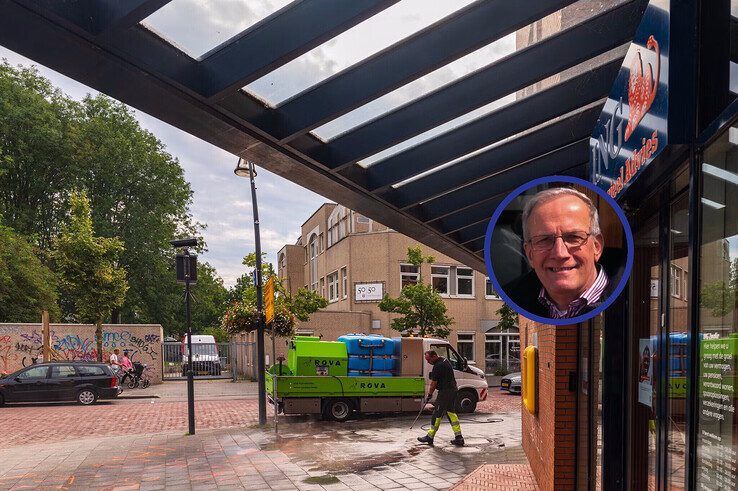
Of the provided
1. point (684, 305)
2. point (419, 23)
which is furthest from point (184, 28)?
point (684, 305)

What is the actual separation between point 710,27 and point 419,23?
1.67 m

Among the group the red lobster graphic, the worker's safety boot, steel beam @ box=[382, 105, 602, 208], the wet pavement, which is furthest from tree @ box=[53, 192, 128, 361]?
the red lobster graphic

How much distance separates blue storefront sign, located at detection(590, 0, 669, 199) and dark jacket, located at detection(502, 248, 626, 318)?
516 millimetres

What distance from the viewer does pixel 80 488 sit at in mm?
7742

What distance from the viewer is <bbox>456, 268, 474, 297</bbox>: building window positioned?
1287 inches

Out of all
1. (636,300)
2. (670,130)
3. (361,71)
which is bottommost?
(636,300)

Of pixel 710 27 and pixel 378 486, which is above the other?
pixel 710 27

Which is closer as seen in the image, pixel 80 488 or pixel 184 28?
pixel 184 28

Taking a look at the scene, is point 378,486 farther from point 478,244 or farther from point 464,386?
point 464,386

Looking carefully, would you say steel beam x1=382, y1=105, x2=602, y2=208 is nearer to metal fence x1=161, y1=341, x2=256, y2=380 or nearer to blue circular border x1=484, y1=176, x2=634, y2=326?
blue circular border x1=484, y1=176, x2=634, y2=326

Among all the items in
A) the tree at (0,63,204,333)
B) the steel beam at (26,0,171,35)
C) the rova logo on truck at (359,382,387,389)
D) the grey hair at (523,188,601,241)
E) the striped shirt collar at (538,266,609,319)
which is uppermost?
the tree at (0,63,204,333)

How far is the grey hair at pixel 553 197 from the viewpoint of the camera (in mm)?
2465

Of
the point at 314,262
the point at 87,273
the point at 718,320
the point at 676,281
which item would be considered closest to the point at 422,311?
the point at 87,273

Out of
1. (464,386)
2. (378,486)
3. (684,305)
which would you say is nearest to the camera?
(684,305)
